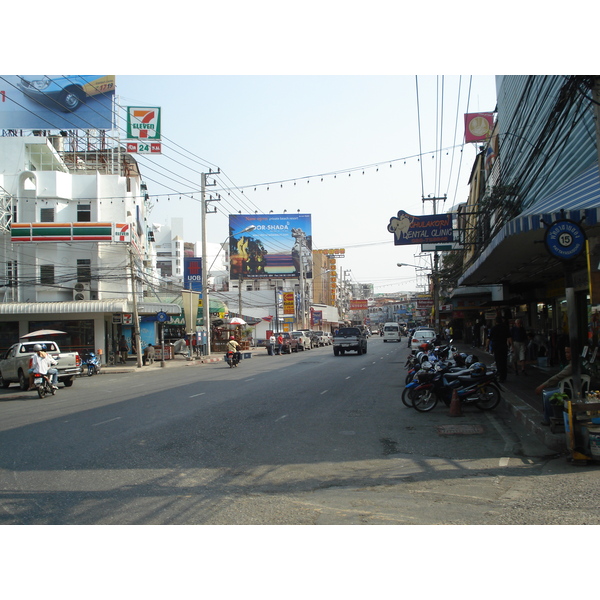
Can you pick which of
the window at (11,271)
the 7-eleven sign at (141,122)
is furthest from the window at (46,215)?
the 7-eleven sign at (141,122)

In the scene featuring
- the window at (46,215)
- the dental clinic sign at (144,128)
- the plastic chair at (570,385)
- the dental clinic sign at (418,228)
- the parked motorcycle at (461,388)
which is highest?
the dental clinic sign at (144,128)

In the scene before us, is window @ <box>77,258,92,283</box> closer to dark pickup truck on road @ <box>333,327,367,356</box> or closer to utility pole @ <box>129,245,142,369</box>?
utility pole @ <box>129,245,142,369</box>

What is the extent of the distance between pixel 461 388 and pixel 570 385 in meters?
3.27

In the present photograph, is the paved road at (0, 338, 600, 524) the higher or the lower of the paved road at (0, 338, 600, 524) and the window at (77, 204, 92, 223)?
the lower

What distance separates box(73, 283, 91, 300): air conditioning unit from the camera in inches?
1409

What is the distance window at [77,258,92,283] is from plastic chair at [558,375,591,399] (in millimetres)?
31716

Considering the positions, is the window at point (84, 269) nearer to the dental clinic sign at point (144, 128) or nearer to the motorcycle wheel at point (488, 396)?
the dental clinic sign at point (144, 128)

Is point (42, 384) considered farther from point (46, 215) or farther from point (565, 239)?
point (46, 215)

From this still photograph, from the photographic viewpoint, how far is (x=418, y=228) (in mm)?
20922

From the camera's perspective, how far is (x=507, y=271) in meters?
19.2

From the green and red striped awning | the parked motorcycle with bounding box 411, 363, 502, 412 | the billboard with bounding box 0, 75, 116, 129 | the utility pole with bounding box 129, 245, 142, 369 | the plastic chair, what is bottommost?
the parked motorcycle with bounding box 411, 363, 502, 412

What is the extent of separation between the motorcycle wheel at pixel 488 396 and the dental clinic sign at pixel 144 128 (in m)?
25.3

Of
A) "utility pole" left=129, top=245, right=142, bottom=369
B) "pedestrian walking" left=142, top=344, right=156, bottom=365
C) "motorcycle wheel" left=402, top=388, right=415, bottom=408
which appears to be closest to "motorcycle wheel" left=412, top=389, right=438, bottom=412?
"motorcycle wheel" left=402, top=388, right=415, bottom=408

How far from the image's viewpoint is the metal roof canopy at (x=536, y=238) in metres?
9.86
